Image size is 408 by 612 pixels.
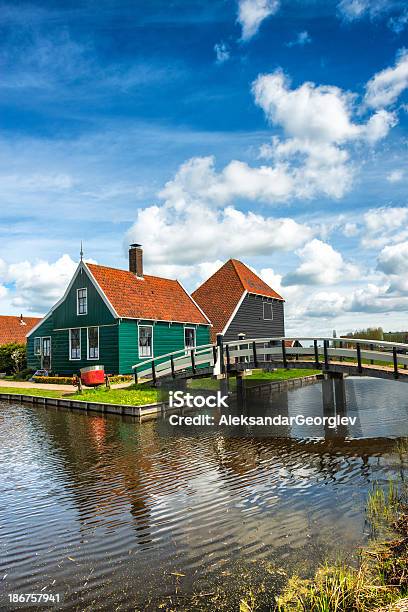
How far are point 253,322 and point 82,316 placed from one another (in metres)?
12.8

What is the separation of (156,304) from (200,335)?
4.40 m

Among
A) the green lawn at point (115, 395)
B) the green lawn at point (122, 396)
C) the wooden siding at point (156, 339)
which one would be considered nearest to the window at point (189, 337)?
the wooden siding at point (156, 339)

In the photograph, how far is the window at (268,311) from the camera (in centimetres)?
3659

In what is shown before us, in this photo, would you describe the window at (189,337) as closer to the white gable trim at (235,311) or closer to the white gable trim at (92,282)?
the white gable trim at (235,311)

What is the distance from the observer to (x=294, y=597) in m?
5.04

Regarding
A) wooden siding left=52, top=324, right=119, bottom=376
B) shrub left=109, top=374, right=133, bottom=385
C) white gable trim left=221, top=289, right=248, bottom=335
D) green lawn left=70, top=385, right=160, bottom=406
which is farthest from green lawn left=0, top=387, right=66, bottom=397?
white gable trim left=221, top=289, right=248, bottom=335

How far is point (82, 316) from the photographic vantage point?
91.1 ft

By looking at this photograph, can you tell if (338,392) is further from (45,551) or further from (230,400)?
(45,551)

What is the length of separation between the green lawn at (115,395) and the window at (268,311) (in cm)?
1688

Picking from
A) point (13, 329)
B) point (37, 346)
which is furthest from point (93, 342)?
point (13, 329)

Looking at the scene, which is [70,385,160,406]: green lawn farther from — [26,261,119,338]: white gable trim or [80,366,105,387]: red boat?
[26,261,119,338]: white gable trim

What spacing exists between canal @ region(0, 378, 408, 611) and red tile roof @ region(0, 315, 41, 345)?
32168 mm

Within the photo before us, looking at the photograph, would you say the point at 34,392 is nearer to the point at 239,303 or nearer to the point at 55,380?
the point at 55,380

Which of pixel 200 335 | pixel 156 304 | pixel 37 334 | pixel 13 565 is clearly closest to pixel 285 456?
pixel 13 565
